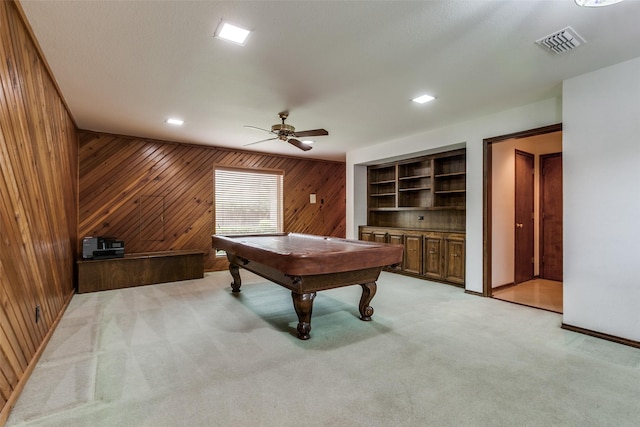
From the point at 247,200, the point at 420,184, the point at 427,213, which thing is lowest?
the point at 427,213

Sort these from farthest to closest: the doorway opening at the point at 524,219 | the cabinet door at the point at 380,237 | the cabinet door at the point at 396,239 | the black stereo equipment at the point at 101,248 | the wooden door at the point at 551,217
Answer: the cabinet door at the point at 380,237 < the cabinet door at the point at 396,239 < the wooden door at the point at 551,217 < the black stereo equipment at the point at 101,248 < the doorway opening at the point at 524,219

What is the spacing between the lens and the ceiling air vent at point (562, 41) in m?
2.29

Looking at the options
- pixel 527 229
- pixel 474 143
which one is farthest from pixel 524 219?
pixel 474 143

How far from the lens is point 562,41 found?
2396 mm

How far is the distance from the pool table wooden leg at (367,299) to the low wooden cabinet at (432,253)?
1.43m

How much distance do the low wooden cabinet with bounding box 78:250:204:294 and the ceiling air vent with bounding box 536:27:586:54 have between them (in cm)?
526

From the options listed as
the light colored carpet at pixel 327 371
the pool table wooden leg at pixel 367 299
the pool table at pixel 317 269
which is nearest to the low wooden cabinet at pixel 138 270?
the light colored carpet at pixel 327 371

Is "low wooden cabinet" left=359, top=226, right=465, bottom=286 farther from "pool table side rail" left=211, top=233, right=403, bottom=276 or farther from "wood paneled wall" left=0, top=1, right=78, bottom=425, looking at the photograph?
"wood paneled wall" left=0, top=1, right=78, bottom=425

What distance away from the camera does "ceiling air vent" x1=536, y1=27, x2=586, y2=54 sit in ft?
7.52

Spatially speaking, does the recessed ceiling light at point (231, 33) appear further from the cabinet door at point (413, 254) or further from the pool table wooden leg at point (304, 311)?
the cabinet door at point (413, 254)

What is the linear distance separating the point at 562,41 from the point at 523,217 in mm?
3357

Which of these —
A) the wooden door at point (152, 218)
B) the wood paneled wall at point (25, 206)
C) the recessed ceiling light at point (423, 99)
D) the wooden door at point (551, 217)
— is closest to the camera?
the wood paneled wall at point (25, 206)

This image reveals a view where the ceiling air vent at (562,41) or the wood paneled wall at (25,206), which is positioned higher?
the ceiling air vent at (562,41)

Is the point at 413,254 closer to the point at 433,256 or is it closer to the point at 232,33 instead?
the point at 433,256
